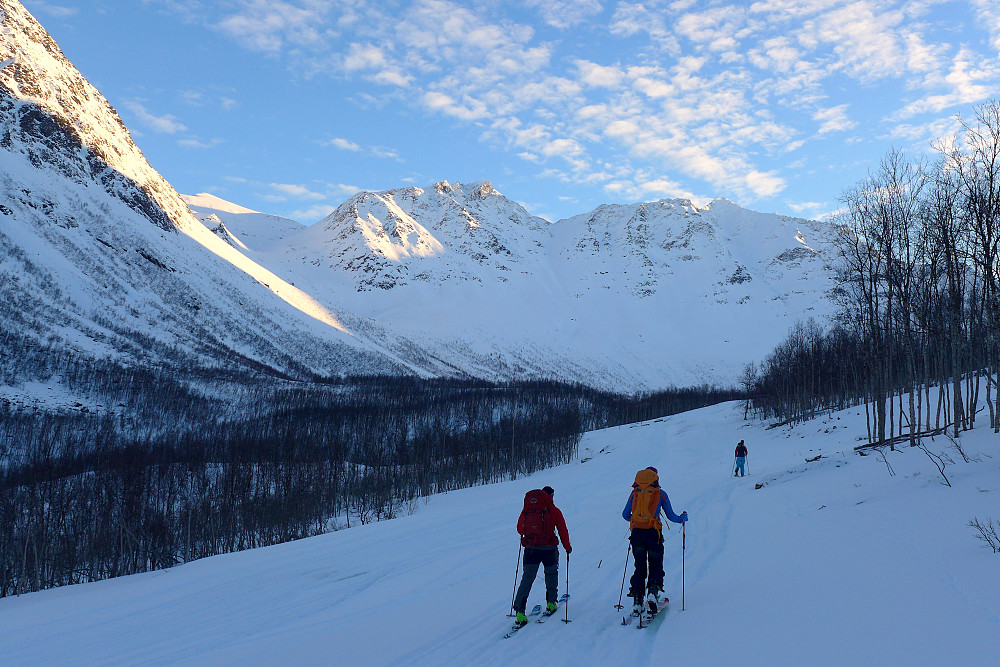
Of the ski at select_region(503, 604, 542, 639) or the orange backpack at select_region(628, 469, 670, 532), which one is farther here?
the orange backpack at select_region(628, 469, 670, 532)

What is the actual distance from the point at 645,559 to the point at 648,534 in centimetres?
42

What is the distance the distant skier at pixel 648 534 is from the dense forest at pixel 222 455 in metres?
43.5

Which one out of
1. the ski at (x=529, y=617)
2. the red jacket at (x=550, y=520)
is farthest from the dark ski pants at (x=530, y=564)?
the ski at (x=529, y=617)

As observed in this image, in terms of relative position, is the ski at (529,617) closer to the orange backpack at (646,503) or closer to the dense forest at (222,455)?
the orange backpack at (646,503)

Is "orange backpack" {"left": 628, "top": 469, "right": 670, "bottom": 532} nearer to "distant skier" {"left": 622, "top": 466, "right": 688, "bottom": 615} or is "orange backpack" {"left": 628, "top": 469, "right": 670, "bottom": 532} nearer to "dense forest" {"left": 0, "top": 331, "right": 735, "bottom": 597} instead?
"distant skier" {"left": 622, "top": 466, "right": 688, "bottom": 615}

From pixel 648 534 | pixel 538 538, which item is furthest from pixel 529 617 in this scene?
pixel 648 534

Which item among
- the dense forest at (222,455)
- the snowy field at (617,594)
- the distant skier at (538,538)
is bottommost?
the dense forest at (222,455)

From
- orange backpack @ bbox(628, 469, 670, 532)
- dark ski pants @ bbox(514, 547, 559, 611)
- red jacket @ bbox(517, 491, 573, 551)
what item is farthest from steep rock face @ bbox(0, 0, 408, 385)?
orange backpack @ bbox(628, 469, 670, 532)

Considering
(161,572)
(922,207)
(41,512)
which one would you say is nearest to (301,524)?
(41,512)

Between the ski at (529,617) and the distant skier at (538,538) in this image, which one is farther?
the distant skier at (538,538)

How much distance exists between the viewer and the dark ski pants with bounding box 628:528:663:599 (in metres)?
8.55

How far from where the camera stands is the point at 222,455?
72375 millimetres

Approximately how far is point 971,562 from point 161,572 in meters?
24.9

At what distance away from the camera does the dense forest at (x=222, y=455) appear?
156 ft
